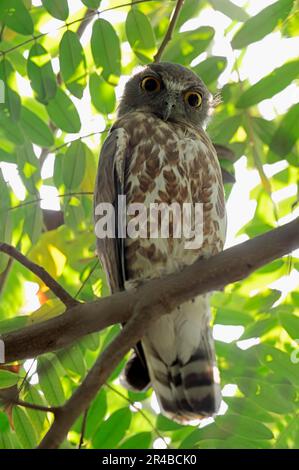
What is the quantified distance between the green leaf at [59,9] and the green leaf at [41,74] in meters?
0.17

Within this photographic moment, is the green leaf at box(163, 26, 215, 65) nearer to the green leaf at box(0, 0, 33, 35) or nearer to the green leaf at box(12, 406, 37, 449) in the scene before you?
the green leaf at box(0, 0, 33, 35)

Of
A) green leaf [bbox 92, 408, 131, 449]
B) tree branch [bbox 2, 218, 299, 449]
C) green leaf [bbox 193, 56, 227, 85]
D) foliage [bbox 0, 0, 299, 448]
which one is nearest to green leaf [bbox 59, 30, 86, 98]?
foliage [bbox 0, 0, 299, 448]

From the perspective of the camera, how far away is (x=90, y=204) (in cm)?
422

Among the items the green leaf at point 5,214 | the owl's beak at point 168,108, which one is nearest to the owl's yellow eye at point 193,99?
the owl's beak at point 168,108

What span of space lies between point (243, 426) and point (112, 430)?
631 mm

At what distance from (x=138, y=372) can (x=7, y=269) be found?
0.98 metres

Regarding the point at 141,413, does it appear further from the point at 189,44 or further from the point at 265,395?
the point at 189,44

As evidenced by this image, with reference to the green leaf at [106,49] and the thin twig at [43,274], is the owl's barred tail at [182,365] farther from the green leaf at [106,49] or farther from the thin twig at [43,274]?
the green leaf at [106,49]

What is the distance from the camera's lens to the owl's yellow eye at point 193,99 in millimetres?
4258

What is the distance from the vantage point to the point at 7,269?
4.02m

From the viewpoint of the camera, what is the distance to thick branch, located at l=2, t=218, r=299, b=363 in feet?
8.43

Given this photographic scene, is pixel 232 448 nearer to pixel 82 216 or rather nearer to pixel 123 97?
pixel 82 216

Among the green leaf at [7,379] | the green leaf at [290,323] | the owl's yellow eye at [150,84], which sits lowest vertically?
the green leaf at [290,323]
